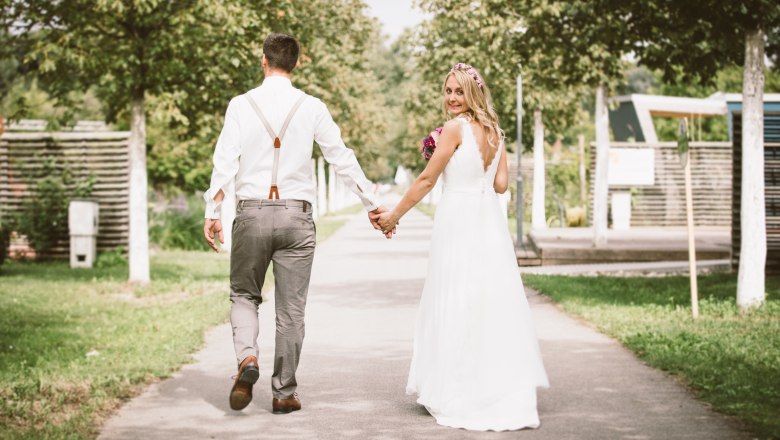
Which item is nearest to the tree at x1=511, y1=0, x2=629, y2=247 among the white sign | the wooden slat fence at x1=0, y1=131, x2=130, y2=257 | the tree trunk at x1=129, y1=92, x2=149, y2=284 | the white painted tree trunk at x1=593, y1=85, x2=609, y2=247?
the white painted tree trunk at x1=593, y1=85, x2=609, y2=247

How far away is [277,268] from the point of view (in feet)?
21.6

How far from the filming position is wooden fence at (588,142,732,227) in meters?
32.8

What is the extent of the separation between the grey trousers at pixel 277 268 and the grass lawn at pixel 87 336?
3.59 ft

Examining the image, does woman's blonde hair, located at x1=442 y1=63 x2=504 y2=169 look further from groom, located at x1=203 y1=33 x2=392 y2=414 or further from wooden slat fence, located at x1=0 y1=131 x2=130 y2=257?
wooden slat fence, located at x1=0 y1=131 x2=130 y2=257

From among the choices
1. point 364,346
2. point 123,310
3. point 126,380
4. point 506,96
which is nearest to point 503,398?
point 126,380

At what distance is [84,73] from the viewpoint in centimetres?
1600

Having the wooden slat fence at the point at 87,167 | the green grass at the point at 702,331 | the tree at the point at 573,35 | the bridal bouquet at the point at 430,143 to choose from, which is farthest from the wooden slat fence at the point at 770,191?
the wooden slat fence at the point at 87,167

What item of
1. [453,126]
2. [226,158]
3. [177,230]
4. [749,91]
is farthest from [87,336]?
[177,230]

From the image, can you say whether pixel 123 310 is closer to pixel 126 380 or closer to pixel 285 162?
pixel 126 380

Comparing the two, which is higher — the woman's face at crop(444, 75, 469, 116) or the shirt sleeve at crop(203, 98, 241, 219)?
the woman's face at crop(444, 75, 469, 116)

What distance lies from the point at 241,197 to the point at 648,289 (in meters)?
9.48

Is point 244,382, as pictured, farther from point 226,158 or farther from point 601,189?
point 601,189

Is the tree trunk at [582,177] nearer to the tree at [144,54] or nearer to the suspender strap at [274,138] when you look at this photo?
the tree at [144,54]

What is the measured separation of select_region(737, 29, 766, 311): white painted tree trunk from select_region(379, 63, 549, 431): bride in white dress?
6.11 meters
